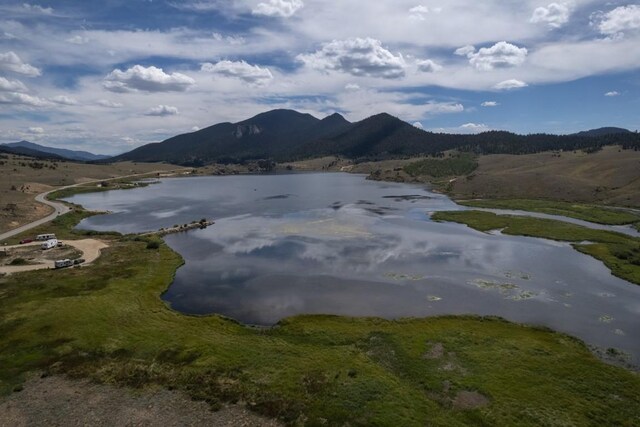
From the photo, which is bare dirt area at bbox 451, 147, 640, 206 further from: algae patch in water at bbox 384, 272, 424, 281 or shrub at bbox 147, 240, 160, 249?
shrub at bbox 147, 240, 160, 249

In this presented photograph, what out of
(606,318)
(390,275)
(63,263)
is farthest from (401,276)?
(63,263)

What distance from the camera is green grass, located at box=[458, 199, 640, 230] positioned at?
115m

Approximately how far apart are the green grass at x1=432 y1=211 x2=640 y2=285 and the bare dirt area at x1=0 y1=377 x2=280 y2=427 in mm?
65336

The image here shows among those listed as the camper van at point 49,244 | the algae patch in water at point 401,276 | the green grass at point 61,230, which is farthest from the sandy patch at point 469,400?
the green grass at point 61,230

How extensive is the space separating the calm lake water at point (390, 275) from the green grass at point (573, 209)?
38.6 m

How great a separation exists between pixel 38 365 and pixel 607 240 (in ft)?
333

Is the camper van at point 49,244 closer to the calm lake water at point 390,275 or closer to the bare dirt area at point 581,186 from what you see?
the calm lake water at point 390,275

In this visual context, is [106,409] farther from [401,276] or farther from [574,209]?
[574,209]

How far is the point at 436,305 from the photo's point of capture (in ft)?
178

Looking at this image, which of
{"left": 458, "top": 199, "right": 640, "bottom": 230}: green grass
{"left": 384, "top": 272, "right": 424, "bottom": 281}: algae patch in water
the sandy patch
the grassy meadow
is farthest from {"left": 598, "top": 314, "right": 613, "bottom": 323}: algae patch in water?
the grassy meadow

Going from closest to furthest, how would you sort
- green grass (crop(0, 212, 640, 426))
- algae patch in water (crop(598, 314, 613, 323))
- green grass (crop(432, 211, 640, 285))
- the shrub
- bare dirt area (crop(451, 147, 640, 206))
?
green grass (crop(0, 212, 640, 426)) < algae patch in water (crop(598, 314, 613, 323)) < green grass (crop(432, 211, 640, 285)) < the shrub < bare dirt area (crop(451, 147, 640, 206))

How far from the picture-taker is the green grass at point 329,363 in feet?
103

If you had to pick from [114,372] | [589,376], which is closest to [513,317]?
[589,376]

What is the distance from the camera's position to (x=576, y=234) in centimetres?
9575
